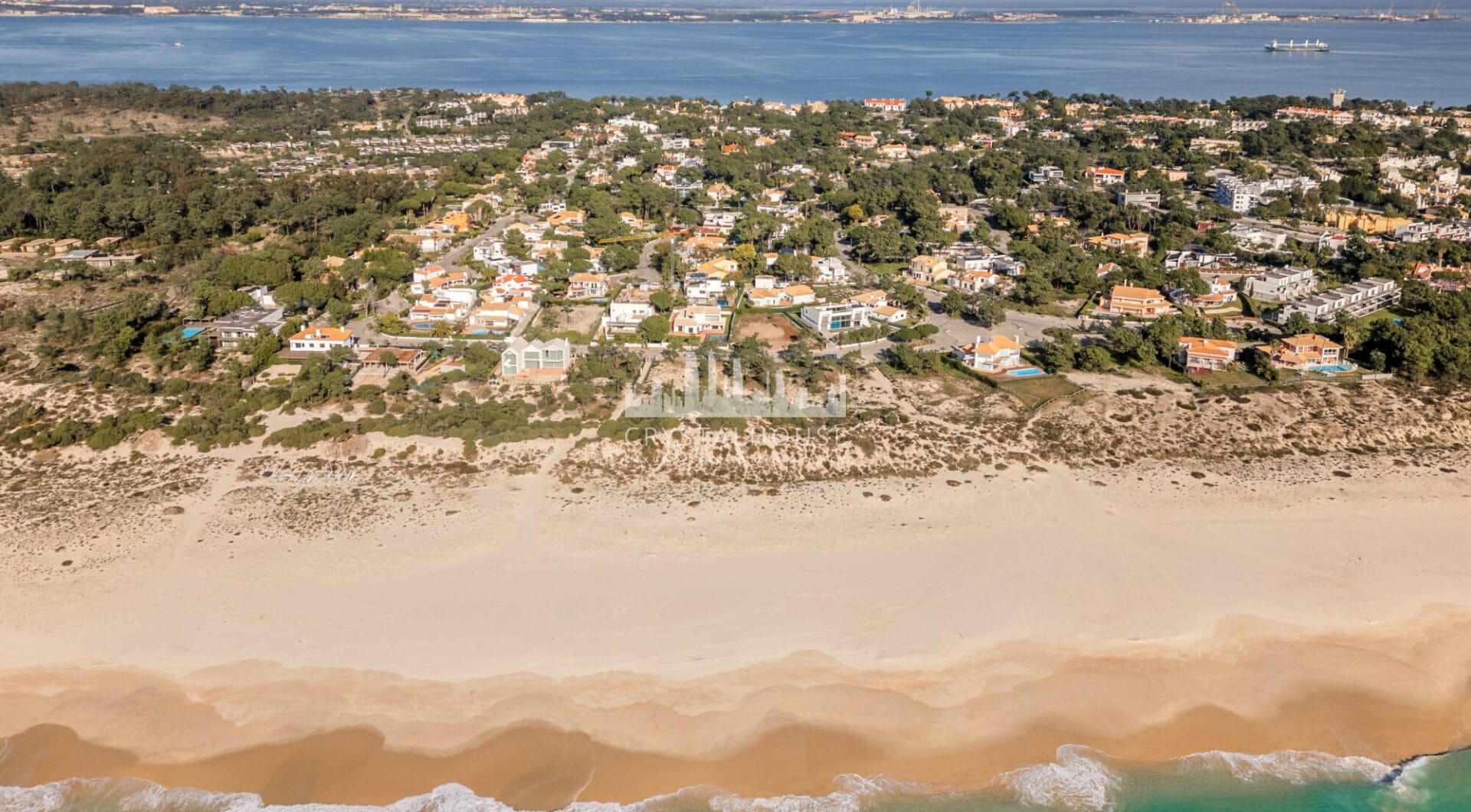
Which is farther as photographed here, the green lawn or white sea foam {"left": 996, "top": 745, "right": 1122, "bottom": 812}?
the green lawn

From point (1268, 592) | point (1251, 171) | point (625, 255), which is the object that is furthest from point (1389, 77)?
point (1268, 592)

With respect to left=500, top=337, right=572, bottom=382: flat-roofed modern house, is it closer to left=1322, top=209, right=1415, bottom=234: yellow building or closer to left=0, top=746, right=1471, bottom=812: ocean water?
left=0, top=746, right=1471, bottom=812: ocean water

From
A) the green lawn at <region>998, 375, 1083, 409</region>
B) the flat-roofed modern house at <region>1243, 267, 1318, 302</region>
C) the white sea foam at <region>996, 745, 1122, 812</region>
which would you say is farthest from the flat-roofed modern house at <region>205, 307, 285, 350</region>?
the flat-roofed modern house at <region>1243, 267, 1318, 302</region>

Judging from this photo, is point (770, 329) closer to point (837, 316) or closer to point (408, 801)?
point (837, 316)

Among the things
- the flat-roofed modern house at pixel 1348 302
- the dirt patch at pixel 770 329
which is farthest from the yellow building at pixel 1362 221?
the dirt patch at pixel 770 329

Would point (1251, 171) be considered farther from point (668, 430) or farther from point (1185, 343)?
point (668, 430)

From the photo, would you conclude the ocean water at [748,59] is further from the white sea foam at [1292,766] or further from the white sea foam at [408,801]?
the white sea foam at [408,801]
